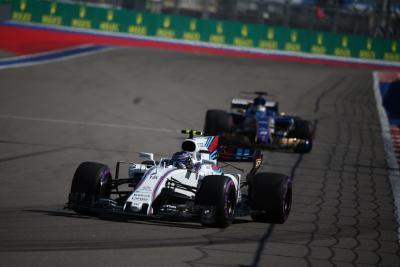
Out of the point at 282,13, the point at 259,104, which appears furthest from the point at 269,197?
the point at 282,13

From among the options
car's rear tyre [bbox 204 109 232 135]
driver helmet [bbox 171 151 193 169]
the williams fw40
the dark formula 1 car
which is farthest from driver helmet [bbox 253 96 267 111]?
driver helmet [bbox 171 151 193 169]

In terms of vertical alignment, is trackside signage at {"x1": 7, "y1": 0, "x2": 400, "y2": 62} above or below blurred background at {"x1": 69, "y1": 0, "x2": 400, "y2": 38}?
below

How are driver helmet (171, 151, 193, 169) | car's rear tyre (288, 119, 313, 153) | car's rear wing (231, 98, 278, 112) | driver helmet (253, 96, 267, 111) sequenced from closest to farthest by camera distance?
driver helmet (171, 151, 193, 169) → car's rear tyre (288, 119, 313, 153) → driver helmet (253, 96, 267, 111) → car's rear wing (231, 98, 278, 112)

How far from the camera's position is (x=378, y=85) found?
37438 mm

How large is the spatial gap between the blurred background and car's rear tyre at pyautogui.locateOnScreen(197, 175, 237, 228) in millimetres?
36539

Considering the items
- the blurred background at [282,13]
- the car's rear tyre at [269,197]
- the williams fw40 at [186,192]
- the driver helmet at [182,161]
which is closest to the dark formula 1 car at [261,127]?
the williams fw40 at [186,192]

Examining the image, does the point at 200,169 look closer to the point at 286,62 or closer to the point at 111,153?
the point at 111,153

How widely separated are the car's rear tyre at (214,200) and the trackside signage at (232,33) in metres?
35.9

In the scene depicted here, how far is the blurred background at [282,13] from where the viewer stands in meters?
47.2

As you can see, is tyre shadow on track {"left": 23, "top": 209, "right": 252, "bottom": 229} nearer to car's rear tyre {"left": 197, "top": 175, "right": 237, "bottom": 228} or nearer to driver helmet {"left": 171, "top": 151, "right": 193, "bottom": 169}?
car's rear tyre {"left": 197, "top": 175, "right": 237, "bottom": 228}

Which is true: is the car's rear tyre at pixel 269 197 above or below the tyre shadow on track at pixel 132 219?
above

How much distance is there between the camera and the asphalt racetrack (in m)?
9.59

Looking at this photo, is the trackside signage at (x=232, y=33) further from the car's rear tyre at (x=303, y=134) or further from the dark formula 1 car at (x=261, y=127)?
the car's rear tyre at (x=303, y=134)

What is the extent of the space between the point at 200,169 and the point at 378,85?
87.2 feet
